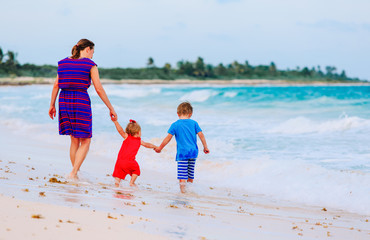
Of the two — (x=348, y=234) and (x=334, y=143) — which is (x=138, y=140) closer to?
(x=348, y=234)

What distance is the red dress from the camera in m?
5.39

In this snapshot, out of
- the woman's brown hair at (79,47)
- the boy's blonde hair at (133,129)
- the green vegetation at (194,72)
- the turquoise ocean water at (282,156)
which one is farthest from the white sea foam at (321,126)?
the green vegetation at (194,72)

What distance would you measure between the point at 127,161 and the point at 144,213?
69.3 inches

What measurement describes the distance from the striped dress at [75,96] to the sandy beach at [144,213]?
59 cm

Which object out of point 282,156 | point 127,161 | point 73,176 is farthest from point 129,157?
point 282,156

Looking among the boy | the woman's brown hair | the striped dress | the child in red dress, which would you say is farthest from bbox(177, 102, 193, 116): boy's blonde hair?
the woman's brown hair

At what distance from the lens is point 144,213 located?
3.68 metres

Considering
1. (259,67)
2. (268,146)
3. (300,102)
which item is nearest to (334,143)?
(268,146)

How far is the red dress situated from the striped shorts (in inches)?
19.4

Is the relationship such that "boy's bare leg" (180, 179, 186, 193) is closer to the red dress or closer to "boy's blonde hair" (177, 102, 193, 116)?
the red dress

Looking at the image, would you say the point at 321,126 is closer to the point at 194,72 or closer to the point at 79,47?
the point at 79,47

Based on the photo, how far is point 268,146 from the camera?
A: 9586 millimetres

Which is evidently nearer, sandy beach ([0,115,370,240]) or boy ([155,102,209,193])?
sandy beach ([0,115,370,240])

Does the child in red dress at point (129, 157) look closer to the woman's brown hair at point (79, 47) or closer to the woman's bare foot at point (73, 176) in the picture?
the woman's bare foot at point (73, 176)
